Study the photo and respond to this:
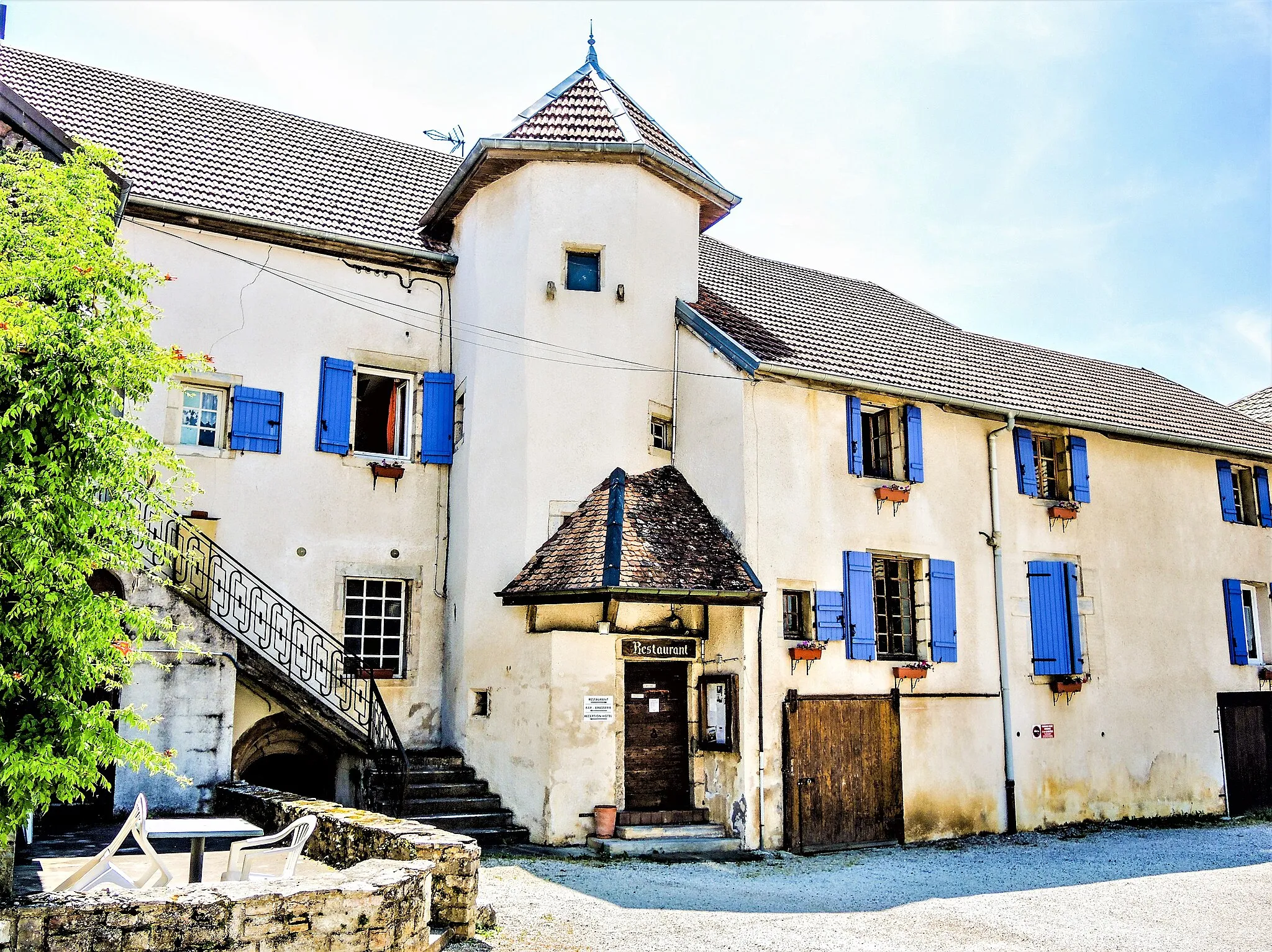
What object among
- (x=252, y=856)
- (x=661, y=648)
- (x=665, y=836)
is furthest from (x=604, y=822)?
(x=252, y=856)

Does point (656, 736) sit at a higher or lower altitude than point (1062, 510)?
lower

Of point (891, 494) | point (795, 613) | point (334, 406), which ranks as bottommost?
point (795, 613)

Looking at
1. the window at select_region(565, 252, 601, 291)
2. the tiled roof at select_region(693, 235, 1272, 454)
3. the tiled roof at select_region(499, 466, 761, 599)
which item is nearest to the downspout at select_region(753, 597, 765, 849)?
the tiled roof at select_region(499, 466, 761, 599)

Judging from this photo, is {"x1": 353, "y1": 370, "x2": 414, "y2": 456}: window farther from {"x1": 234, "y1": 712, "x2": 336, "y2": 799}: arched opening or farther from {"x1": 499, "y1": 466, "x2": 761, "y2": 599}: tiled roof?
{"x1": 234, "y1": 712, "x2": 336, "y2": 799}: arched opening

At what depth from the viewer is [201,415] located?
14.3m

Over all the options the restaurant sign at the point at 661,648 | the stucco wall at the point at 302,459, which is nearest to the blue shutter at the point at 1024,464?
the restaurant sign at the point at 661,648

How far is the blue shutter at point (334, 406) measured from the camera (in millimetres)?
14680

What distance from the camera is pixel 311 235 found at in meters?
14.9

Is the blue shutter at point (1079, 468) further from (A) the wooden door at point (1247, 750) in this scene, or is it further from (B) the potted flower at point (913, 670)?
(A) the wooden door at point (1247, 750)

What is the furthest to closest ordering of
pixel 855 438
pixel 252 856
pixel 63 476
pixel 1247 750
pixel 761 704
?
pixel 1247 750 < pixel 855 438 < pixel 761 704 < pixel 252 856 < pixel 63 476

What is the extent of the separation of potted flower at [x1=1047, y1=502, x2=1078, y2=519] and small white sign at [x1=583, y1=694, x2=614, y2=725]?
796 cm

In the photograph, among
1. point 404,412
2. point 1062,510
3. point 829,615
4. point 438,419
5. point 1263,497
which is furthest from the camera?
point 1263,497

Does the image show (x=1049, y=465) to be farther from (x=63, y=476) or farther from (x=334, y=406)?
(x=63, y=476)

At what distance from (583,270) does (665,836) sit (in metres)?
7.63
